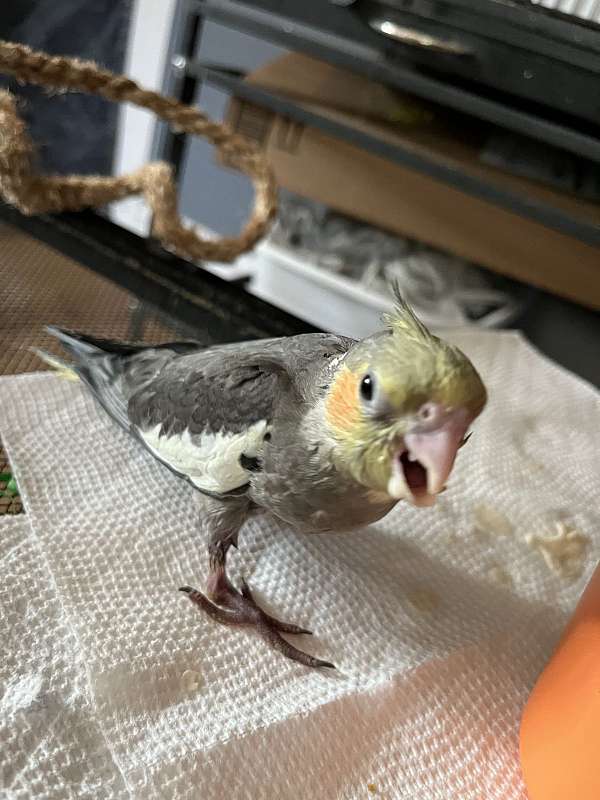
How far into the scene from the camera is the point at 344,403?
0.36m

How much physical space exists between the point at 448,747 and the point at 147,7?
132cm

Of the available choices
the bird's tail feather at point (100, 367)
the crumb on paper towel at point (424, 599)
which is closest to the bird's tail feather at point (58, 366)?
the bird's tail feather at point (100, 367)

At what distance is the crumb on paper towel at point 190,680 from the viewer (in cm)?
42

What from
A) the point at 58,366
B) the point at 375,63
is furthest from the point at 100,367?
the point at 375,63

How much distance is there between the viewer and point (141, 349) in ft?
1.84

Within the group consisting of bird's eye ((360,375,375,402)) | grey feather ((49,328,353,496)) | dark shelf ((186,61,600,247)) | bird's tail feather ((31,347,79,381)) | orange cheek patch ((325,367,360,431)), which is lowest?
bird's tail feather ((31,347,79,381))

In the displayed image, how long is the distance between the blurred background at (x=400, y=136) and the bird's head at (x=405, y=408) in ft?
1.30

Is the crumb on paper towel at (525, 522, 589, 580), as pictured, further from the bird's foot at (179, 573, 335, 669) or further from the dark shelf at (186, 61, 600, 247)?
the dark shelf at (186, 61, 600, 247)

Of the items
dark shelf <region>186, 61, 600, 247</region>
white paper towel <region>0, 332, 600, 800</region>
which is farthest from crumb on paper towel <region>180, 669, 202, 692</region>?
dark shelf <region>186, 61, 600, 247</region>

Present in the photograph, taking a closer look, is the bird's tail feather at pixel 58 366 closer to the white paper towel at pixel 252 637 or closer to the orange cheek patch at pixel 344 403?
the white paper towel at pixel 252 637

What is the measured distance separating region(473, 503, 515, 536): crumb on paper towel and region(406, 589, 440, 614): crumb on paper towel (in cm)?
10

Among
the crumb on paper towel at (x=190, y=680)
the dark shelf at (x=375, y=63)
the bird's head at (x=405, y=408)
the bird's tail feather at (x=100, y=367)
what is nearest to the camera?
the bird's head at (x=405, y=408)

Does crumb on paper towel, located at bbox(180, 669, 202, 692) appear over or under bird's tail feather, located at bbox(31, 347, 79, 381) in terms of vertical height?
under

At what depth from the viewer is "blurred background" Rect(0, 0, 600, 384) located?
2.54 ft
